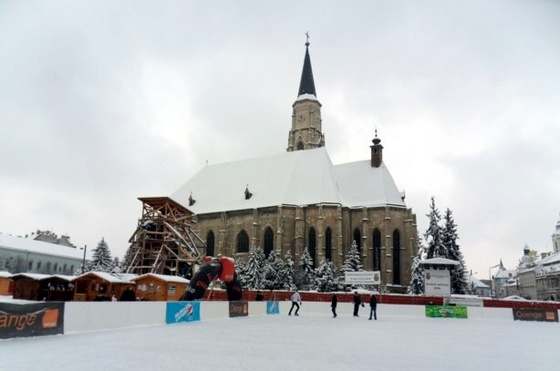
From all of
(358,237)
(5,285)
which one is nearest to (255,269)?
(358,237)

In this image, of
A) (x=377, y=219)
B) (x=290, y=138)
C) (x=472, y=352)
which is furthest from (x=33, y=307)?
(x=290, y=138)

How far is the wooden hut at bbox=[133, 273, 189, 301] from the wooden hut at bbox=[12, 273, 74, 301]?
17.5 ft

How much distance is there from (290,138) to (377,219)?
2604 cm

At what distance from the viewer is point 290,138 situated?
76.4 m

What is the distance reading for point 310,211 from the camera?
57.5 meters

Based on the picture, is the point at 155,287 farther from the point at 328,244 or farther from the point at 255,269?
the point at 328,244

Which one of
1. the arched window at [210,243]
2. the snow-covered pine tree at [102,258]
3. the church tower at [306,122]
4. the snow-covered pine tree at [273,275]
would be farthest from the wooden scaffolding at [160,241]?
the church tower at [306,122]

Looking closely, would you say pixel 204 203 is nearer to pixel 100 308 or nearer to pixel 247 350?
pixel 100 308

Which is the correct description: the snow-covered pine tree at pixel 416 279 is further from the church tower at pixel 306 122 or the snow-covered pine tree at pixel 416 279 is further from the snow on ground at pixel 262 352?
the snow on ground at pixel 262 352

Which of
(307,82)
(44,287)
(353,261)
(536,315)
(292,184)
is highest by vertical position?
(307,82)

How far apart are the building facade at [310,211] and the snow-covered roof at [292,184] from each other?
0.14 metres

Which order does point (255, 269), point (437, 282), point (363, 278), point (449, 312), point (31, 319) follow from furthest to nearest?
1. point (255, 269)
2. point (363, 278)
3. point (437, 282)
4. point (449, 312)
5. point (31, 319)

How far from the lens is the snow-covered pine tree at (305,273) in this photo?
51469mm

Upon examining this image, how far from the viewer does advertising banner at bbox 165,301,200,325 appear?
69.4 feet
